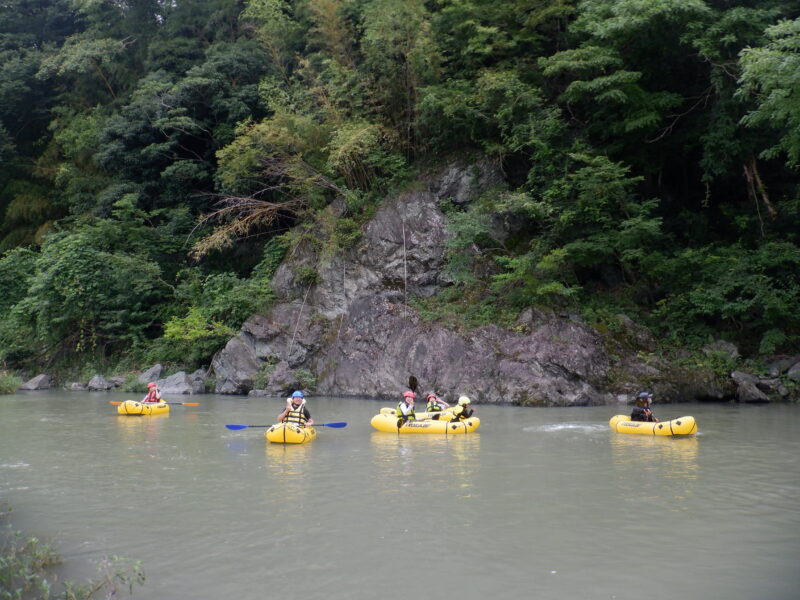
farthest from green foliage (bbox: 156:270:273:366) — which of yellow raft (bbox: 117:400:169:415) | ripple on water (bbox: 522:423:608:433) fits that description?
ripple on water (bbox: 522:423:608:433)

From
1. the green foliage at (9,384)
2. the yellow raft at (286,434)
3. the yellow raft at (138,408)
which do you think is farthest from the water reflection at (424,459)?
the green foliage at (9,384)

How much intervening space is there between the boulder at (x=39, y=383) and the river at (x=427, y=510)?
10.9 meters

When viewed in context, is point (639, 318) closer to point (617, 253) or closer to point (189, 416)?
point (617, 253)

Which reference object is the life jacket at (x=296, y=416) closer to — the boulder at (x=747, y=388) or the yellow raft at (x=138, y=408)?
the yellow raft at (x=138, y=408)

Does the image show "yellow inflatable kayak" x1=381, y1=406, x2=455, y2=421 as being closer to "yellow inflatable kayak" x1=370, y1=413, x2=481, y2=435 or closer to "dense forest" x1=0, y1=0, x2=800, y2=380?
"yellow inflatable kayak" x1=370, y1=413, x2=481, y2=435

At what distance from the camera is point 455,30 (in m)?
17.8

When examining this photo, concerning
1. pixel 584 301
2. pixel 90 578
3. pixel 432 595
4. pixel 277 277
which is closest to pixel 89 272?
pixel 277 277

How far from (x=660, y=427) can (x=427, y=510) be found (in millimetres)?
5440

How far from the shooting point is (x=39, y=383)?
69.6ft

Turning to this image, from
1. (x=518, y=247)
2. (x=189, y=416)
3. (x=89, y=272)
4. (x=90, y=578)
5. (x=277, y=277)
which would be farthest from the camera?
(x=89, y=272)

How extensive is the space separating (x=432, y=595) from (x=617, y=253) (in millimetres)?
13392

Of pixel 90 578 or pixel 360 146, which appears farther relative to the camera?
pixel 360 146

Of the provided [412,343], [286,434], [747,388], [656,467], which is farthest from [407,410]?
[747,388]

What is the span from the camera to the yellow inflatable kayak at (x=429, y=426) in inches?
428
